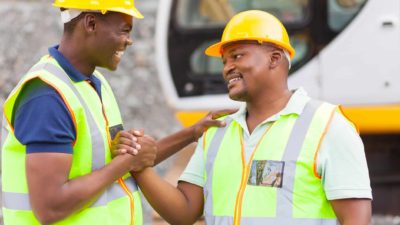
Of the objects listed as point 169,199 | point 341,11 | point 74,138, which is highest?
point 341,11

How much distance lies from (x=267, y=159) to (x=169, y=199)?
1.47ft

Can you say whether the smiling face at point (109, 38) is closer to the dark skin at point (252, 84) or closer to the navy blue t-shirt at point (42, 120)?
the navy blue t-shirt at point (42, 120)

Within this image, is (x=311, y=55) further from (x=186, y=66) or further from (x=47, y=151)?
(x=47, y=151)

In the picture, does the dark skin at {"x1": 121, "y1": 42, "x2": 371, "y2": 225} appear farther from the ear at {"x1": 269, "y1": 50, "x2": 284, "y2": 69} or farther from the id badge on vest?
the id badge on vest

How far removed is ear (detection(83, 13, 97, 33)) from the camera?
3.20 m

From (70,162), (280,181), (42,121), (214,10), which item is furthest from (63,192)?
(214,10)

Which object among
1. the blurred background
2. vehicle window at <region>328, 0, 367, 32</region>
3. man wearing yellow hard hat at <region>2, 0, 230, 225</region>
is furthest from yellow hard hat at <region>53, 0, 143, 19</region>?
vehicle window at <region>328, 0, 367, 32</region>

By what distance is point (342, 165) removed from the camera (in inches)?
125

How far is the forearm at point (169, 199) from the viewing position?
3424 mm

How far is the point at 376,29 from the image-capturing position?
20.2ft

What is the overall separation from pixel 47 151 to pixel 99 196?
28 cm

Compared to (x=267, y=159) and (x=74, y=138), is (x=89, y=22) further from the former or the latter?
(x=267, y=159)

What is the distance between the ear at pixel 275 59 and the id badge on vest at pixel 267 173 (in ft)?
1.22

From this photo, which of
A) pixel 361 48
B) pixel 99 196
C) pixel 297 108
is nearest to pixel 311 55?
pixel 361 48
